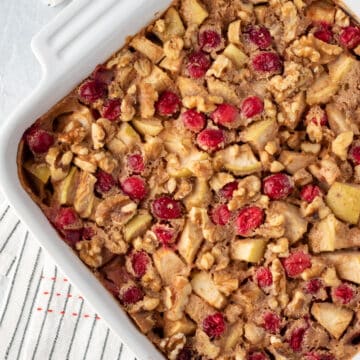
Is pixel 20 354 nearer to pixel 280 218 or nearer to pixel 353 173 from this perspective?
pixel 280 218

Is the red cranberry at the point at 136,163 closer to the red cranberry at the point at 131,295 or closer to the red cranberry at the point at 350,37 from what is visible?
the red cranberry at the point at 131,295

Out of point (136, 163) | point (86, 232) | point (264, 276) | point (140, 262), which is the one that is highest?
point (136, 163)

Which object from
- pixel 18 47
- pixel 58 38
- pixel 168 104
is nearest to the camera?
pixel 58 38

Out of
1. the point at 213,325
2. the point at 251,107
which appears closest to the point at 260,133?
the point at 251,107

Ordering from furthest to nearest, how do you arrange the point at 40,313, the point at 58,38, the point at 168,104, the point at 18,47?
1. the point at 18,47
2. the point at 40,313
3. the point at 168,104
4. the point at 58,38

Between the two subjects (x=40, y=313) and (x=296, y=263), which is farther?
(x=40, y=313)

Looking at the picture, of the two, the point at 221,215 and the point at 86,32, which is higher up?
the point at 86,32

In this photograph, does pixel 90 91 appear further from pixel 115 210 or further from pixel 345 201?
pixel 345 201

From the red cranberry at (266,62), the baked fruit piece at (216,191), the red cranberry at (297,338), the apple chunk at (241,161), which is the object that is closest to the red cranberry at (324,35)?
the baked fruit piece at (216,191)
